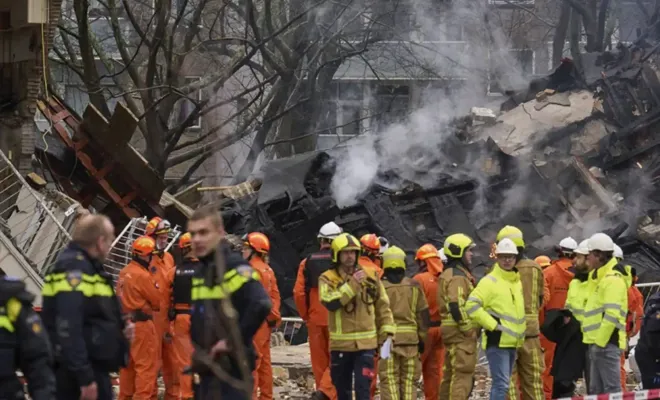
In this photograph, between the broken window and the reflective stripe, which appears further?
the broken window

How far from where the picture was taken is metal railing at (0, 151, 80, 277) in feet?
50.3

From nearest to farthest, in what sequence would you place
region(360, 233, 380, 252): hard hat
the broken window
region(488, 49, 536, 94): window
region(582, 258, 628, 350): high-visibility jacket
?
1. region(582, 258, 628, 350): high-visibility jacket
2. region(360, 233, 380, 252): hard hat
3. region(488, 49, 536, 94): window
4. the broken window

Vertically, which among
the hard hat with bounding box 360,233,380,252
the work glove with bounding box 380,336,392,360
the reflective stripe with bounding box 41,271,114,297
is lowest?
the work glove with bounding box 380,336,392,360

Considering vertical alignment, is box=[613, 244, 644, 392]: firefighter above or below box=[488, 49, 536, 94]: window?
below

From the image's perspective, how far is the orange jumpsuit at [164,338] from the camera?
11.9m

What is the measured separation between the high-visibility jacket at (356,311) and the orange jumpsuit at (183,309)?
59.3 inches

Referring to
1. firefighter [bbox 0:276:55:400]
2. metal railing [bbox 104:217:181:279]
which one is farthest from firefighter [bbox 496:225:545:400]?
metal railing [bbox 104:217:181:279]

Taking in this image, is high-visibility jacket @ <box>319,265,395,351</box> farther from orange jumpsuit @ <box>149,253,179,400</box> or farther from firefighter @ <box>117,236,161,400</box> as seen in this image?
firefighter @ <box>117,236,161,400</box>

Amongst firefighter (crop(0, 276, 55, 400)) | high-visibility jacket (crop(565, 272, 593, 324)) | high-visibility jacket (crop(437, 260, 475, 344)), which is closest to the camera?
firefighter (crop(0, 276, 55, 400))

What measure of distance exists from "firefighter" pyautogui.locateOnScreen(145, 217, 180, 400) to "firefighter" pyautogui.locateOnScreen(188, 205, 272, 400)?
453 centimetres

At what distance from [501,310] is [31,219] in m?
7.40

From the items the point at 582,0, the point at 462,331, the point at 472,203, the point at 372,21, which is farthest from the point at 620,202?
the point at 582,0

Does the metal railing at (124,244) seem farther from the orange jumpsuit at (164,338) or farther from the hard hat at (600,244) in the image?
the hard hat at (600,244)

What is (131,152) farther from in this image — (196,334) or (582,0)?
(582,0)
